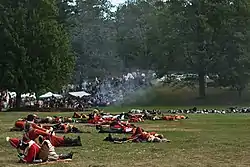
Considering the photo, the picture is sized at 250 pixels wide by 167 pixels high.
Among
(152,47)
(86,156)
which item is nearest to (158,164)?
(86,156)

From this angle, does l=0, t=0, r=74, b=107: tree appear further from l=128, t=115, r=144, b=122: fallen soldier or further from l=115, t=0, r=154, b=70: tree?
l=115, t=0, r=154, b=70: tree

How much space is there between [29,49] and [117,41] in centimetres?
4220

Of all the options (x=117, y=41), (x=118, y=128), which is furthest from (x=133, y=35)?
(x=118, y=128)

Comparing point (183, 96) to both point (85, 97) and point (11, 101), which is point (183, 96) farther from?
point (11, 101)

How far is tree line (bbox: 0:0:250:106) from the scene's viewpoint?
1978 inches

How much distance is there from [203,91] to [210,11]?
9.70 meters

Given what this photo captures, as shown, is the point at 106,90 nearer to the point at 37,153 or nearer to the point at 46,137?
the point at 46,137

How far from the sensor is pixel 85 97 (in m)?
71.5

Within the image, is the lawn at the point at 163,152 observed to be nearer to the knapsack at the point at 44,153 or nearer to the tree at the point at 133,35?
the knapsack at the point at 44,153

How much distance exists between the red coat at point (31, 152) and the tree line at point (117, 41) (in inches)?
1369

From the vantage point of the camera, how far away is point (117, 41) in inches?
3617

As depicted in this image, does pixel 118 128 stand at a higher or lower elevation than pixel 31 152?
higher

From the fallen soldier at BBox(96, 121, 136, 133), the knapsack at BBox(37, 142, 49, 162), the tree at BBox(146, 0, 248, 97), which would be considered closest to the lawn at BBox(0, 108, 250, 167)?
the knapsack at BBox(37, 142, 49, 162)

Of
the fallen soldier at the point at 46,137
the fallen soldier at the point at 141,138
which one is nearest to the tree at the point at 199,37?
the fallen soldier at the point at 141,138
